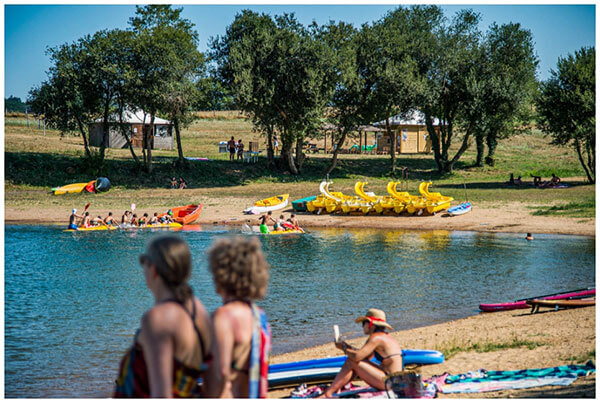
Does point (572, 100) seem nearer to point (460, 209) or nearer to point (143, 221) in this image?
point (460, 209)

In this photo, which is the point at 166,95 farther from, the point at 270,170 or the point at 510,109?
the point at 510,109

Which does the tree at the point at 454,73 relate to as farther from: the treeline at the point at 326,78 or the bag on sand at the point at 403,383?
the bag on sand at the point at 403,383

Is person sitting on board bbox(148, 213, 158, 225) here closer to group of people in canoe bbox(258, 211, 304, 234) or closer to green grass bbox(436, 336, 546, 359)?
group of people in canoe bbox(258, 211, 304, 234)

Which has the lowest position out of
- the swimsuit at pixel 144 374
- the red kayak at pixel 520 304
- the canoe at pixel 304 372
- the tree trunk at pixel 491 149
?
the red kayak at pixel 520 304

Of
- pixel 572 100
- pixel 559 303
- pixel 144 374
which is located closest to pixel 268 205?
pixel 572 100

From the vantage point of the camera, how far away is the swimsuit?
3979mm

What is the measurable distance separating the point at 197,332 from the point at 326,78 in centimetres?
4394

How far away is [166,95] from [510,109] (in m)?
25.2

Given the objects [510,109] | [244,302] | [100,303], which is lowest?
[100,303]

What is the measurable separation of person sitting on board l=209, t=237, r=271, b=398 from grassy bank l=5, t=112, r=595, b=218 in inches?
1223

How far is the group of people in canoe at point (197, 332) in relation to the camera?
3.83 metres

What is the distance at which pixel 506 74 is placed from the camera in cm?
4953

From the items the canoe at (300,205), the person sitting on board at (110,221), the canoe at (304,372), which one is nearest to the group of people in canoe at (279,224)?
the canoe at (300,205)

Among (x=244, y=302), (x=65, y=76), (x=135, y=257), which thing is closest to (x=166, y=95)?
(x=65, y=76)
